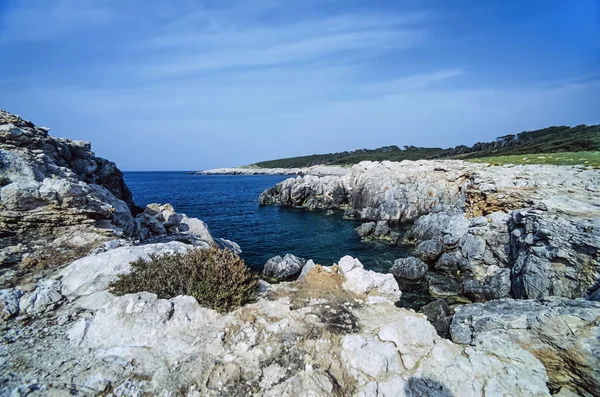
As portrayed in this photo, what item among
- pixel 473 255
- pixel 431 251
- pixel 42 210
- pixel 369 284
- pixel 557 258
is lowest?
pixel 431 251

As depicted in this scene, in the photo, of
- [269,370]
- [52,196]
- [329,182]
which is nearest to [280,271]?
[52,196]

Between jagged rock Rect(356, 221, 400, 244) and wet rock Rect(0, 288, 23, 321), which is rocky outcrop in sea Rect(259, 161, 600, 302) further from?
wet rock Rect(0, 288, 23, 321)

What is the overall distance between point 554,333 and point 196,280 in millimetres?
10590

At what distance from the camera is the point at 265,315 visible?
8.20m

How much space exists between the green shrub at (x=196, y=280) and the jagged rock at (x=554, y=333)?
693 cm

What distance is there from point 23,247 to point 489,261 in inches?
1169

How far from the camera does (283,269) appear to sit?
25.0 m

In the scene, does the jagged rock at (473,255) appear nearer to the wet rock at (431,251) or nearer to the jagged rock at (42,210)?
the wet rock at (431,251)

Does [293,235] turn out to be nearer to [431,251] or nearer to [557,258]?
[431,251]

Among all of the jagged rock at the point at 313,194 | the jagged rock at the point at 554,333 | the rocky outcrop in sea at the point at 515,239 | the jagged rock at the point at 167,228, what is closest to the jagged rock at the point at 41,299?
the jagged rock at the point at 167,228

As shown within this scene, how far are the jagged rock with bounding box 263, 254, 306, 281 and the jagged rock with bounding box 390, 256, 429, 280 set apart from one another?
8634 millimetres

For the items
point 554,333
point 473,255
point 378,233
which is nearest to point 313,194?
point 378,233

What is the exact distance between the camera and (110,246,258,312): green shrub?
841 cm

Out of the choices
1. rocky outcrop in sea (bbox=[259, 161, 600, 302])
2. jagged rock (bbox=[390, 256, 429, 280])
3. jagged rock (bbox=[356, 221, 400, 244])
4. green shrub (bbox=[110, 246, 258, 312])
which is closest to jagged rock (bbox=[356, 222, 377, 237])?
jagged rock (bbox=[356, 221, 400, 244])
